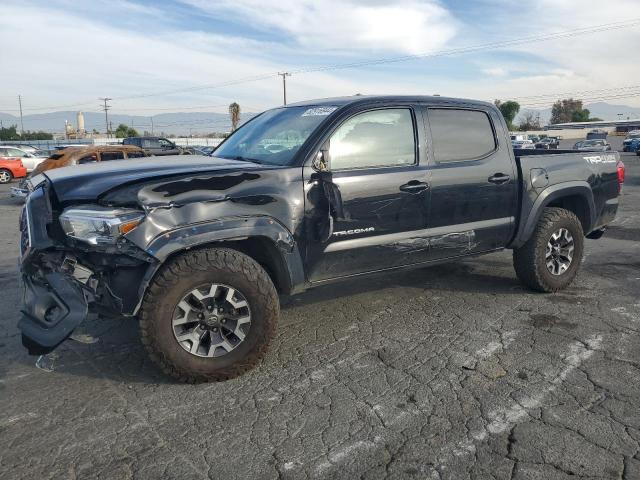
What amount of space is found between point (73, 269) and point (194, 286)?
0.72m

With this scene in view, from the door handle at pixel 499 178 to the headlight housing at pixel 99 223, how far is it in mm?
3044

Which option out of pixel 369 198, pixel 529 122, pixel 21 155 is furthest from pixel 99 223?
pixel 529 122

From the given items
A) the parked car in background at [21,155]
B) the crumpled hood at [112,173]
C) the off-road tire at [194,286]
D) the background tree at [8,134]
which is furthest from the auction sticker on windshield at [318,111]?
the background tree at [8,134]

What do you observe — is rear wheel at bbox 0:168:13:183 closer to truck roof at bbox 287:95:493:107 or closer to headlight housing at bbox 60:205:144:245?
truck roof at bbox 287:95:493:107

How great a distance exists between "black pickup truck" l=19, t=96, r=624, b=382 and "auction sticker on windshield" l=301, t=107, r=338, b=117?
0.02m

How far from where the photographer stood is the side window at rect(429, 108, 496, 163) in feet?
14.7

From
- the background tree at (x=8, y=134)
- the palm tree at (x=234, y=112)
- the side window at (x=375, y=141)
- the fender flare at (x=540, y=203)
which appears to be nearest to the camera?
the side window at (x=375, y=141)

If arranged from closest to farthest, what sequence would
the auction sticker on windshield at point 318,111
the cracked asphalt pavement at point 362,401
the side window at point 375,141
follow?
the cracked asphalt pavement at point 362,401 → the side window at point 375,141 → the auction sticker on windshield at point 318,111

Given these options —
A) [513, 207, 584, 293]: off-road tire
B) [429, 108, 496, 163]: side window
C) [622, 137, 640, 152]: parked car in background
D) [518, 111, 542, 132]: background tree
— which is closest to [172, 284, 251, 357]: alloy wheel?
[429, 108, 496, 163]: side window

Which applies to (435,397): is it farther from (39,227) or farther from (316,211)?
(39,227)

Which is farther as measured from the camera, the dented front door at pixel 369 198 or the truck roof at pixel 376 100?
the truck roof at pixel 376 100

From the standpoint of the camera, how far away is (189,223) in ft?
10.6

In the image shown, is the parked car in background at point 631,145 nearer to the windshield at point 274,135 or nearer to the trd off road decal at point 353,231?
the windshield at point 274,135

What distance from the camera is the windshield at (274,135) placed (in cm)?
402
